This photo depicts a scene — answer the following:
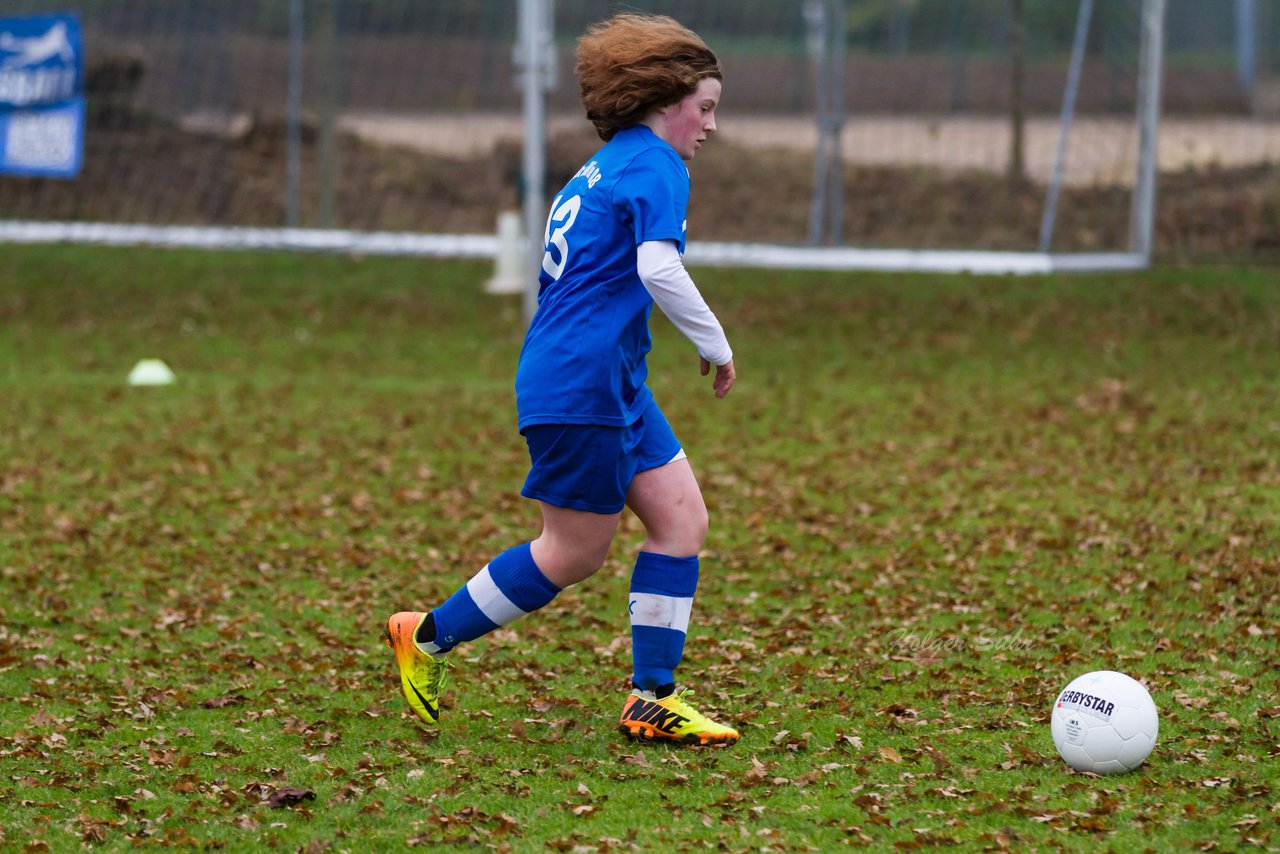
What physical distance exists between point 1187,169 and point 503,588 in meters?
15.1

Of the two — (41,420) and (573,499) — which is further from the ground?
(573,499)

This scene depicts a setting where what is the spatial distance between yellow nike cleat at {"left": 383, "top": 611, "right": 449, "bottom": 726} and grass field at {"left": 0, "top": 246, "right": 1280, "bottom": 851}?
127mm

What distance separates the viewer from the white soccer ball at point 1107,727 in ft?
14.7

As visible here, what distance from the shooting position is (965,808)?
4.32 m

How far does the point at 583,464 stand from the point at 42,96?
685 inches

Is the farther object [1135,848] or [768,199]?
[768,199]

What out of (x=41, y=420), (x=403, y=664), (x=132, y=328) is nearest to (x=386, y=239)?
(x=132, y=328)

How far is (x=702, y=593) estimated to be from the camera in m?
7.23

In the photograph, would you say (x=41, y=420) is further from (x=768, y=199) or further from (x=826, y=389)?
(x=768, y=199)

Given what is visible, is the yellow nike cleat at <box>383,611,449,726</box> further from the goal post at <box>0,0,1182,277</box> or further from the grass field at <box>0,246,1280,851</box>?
the goal post at <box>0,0,1182,277</box>

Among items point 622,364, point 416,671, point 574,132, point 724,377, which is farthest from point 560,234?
point 574,132

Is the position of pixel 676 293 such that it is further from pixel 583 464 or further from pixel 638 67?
pixel 638 67

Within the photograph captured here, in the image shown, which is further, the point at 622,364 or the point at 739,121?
the point at 739,121

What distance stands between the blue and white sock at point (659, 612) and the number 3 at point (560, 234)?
98 cm
